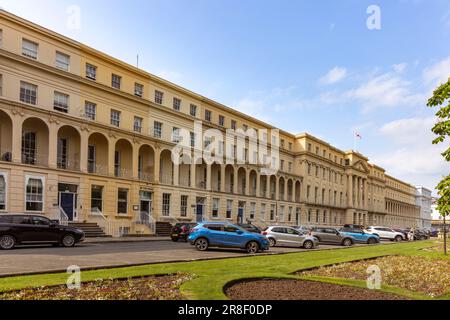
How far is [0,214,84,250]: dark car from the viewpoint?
62.1 ft

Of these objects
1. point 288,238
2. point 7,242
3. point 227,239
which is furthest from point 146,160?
point 7,242

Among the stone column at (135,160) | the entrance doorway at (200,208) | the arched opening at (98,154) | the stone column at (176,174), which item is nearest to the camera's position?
the arched opening at (98,154)

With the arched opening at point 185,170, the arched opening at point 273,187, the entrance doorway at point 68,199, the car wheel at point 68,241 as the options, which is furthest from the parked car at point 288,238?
the arched opening at point 273,187

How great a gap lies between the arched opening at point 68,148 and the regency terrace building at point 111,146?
8 centimetres

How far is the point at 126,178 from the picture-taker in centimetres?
3353

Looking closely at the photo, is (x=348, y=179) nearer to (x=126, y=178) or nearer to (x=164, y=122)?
(x=164, y=122)

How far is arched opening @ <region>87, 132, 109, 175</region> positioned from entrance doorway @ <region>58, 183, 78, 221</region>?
10.7ft

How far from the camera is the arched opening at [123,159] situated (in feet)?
114

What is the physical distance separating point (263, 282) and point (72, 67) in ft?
87.5

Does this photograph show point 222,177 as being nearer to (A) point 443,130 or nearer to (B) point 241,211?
(B) point 241,211

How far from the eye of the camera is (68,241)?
69.2 feet

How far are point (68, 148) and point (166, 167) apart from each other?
10.8m

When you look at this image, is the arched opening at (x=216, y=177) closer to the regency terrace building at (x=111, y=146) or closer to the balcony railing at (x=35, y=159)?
the regency terrace building at (x=111, y=146)
